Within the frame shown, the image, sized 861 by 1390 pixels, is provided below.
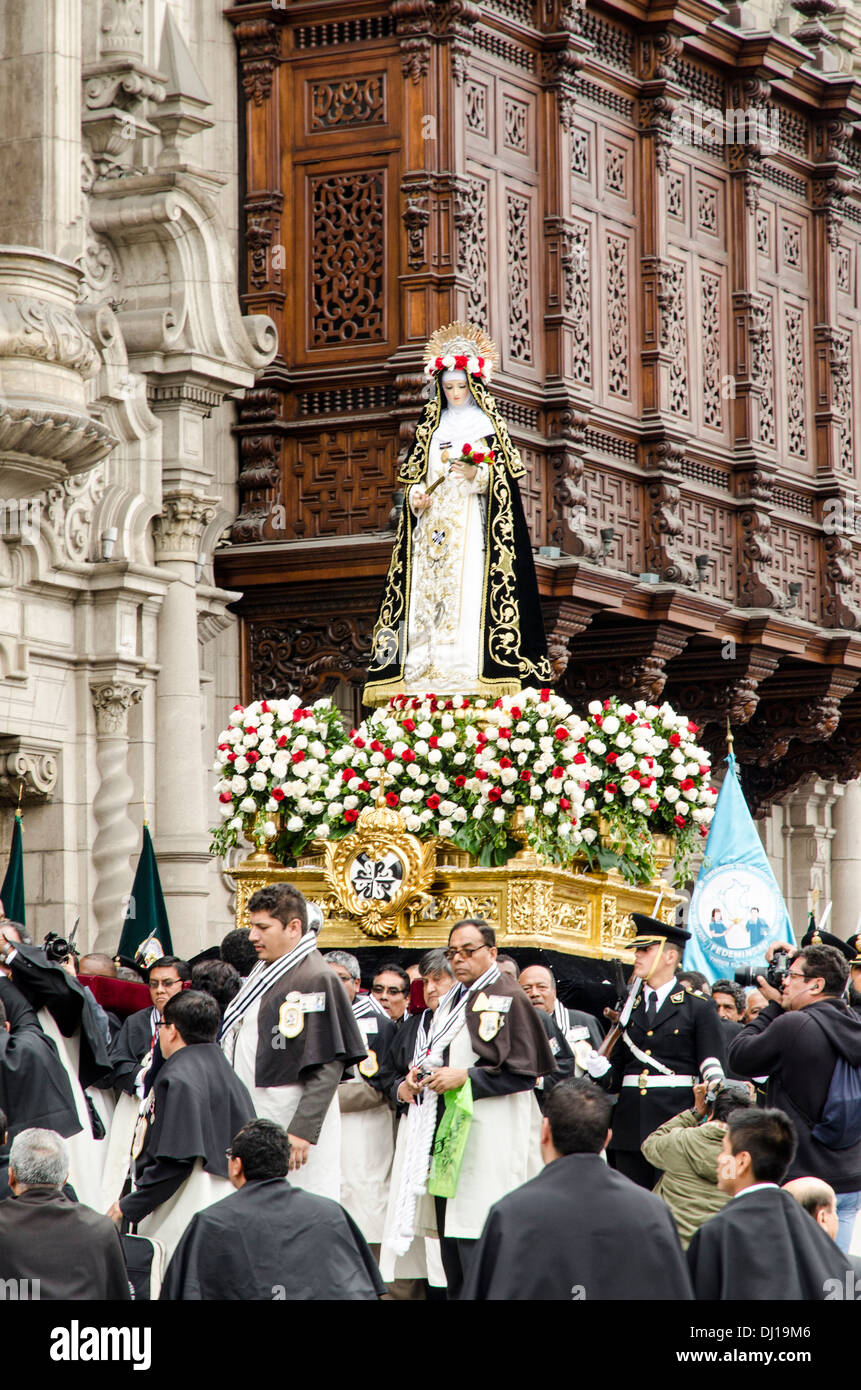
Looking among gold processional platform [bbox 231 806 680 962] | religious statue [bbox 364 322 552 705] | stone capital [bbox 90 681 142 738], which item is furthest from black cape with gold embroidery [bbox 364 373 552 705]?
stone capital [bbox 90 681 142 738]

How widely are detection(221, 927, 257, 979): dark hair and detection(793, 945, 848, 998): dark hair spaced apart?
232 cm

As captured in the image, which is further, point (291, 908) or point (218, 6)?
point (218, 6)

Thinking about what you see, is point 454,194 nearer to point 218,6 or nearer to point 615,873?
point 218,6

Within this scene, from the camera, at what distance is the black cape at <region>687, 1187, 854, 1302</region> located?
→ 6.16 m

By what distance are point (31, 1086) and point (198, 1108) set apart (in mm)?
1297

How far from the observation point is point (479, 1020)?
9789 millimetres

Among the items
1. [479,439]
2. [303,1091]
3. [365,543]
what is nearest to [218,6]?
[365,543]

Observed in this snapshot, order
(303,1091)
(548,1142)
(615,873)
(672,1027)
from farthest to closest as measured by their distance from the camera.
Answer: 1. (615,873)
2. (672,1027)
3. (303,1091)
4. (548,1142)

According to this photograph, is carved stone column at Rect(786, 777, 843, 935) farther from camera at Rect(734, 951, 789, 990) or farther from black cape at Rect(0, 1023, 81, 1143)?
black cape at Rect(0, 1023, 81, 1143)

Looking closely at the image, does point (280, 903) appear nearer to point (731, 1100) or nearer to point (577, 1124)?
point (731, 1100)

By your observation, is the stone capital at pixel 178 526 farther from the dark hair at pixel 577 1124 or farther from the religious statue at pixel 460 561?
the dark hair at pixel 577 1124

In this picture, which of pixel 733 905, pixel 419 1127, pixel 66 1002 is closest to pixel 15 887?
pixel 733 905

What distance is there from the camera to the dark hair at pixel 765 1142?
645 centimetres
